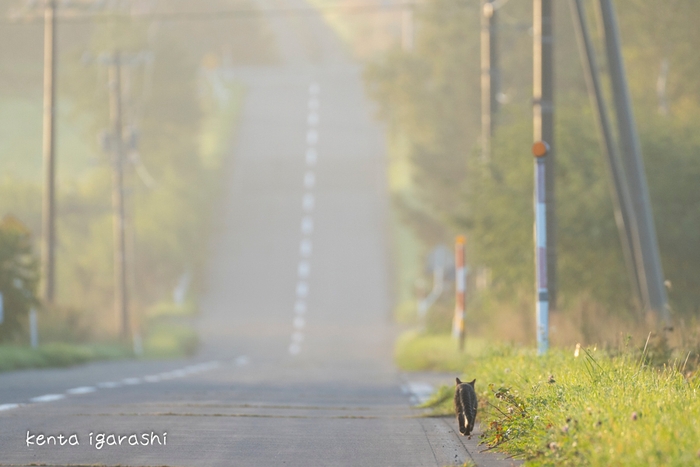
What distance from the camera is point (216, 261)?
5706cm

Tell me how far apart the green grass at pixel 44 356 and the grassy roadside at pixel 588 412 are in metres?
10.9

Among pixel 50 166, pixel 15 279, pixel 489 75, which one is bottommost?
pixel 15 279

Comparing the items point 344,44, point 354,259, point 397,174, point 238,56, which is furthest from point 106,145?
point 344,44

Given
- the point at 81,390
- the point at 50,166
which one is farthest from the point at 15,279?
the point at 81,390

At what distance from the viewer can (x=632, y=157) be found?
18.7 meters

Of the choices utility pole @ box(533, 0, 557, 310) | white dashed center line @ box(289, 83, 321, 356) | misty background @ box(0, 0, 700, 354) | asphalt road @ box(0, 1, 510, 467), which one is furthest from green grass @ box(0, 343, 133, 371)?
white dashed center line @ box(289, 83, 321, 356)

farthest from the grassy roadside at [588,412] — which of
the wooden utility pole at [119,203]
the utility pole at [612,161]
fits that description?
the wooden utility pole at [119,203]

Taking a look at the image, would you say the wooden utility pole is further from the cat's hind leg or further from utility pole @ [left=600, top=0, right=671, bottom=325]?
the cat's hind leg

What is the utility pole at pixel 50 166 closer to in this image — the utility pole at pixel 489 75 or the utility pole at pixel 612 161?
the utility pole at pixel 489 75

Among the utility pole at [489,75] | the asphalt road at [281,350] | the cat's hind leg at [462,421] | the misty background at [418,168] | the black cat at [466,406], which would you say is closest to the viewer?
the asphalt road at [281,350]

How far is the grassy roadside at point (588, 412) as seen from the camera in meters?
5.77

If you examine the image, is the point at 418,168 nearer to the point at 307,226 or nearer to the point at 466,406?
the point at 307,226

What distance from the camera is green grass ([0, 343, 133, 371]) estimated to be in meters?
19.6

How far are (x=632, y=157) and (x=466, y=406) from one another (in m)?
11.3
